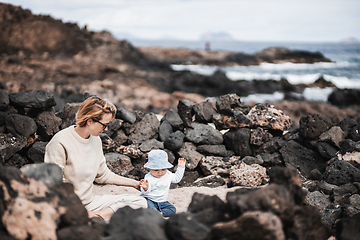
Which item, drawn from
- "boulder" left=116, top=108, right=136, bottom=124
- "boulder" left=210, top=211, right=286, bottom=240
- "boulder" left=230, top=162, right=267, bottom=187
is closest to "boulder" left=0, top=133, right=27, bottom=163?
"boulder" left=116, top=108, right=136, bottom=124

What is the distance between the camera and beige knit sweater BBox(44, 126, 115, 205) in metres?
2.88

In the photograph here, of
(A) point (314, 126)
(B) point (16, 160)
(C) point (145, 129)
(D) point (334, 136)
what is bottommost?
(B) point (16, 160)

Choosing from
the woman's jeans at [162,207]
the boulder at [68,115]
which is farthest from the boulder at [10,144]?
the woman's jeans at [162,207]

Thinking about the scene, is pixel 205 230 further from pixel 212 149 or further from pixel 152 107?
pixel 152 107

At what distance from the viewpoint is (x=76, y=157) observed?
9.82 feet

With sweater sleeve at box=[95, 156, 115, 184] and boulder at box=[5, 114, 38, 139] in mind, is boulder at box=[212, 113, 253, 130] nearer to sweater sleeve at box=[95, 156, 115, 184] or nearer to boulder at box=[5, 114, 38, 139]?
sweater sleeve at box=[95, 156, 115, 184]

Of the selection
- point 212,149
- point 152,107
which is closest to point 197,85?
point 152,107

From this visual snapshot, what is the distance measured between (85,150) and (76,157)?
12 centimetres

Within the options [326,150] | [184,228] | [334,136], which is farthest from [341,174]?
[184,228]

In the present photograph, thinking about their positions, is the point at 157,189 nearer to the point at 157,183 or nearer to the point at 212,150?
the point at 157,183

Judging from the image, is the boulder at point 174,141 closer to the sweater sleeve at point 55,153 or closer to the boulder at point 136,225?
the sweater sleeve at point 55,153

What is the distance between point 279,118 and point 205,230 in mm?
3696

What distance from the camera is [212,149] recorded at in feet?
17.0

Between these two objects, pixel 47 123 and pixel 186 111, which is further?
pixel 186 111
